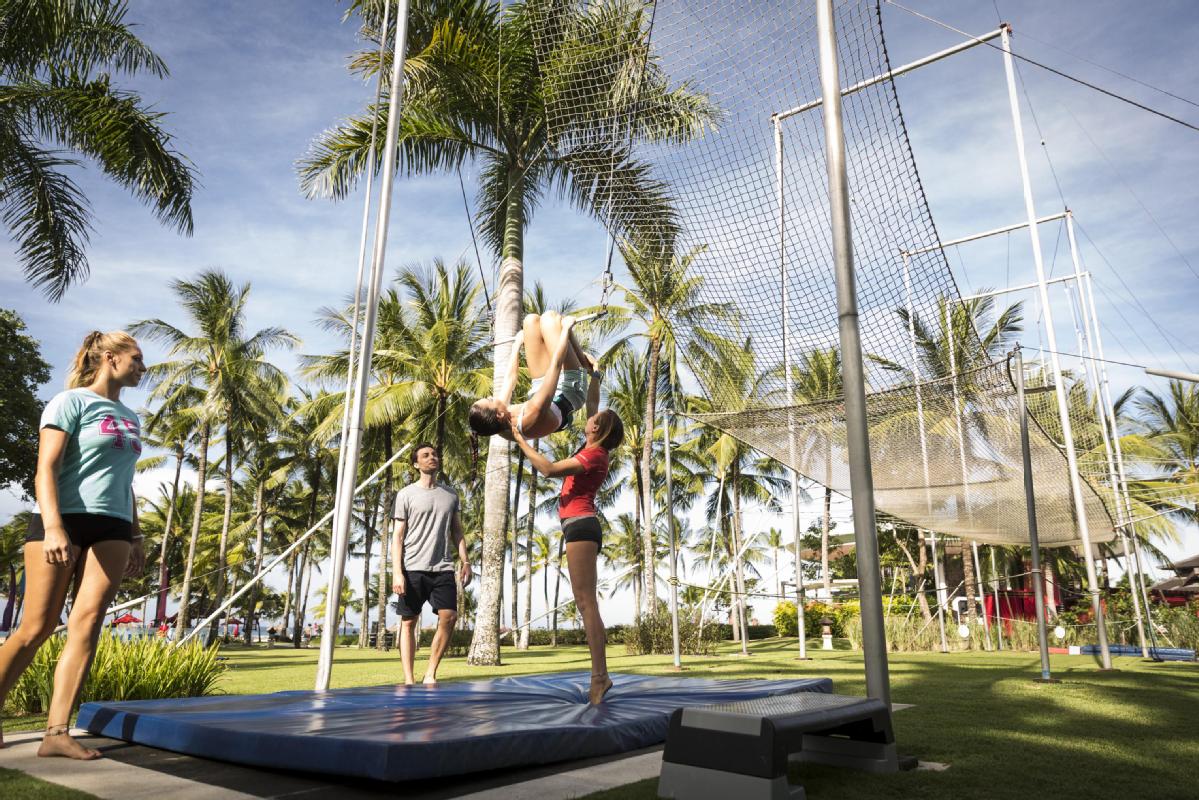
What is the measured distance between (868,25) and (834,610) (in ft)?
66.0

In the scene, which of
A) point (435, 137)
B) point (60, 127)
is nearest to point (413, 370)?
point (435, 137)

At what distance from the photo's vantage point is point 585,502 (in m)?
3.83

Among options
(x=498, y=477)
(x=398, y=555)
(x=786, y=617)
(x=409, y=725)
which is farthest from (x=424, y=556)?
(x=786, y=617)

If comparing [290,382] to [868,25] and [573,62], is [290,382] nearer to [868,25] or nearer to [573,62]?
[573,62]

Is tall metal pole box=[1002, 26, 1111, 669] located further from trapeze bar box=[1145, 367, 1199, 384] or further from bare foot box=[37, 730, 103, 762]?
bare foot box=[37, 730, 103, 762]

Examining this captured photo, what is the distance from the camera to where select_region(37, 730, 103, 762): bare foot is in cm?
247

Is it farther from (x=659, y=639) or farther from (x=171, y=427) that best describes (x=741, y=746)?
(x=171, y=427)

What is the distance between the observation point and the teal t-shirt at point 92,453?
2633mm

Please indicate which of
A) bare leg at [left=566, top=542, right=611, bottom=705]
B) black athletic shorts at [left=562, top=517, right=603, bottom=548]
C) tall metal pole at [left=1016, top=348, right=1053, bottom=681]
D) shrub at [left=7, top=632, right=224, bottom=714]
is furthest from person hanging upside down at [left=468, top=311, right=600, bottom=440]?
tall metal pole at [left=1016, top=348, right=1053, bottom=681]

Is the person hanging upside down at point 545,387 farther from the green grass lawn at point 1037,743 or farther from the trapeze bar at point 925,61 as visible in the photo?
the trapeze bar at point 925,61

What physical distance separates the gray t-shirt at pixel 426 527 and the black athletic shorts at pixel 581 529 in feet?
4.31

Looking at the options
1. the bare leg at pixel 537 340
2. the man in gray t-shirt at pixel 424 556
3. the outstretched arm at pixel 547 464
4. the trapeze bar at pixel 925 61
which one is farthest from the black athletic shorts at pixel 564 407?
the trapeze bar at pixel 925 61

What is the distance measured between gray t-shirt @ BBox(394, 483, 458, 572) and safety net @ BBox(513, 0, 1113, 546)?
8.31 ft

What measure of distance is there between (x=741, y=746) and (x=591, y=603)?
1816mm
